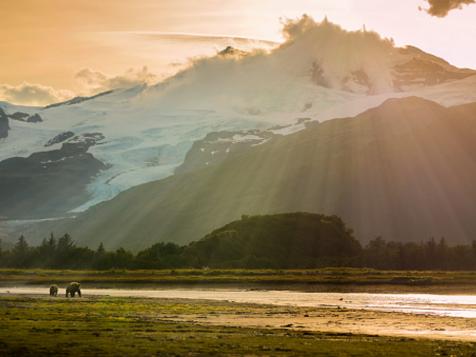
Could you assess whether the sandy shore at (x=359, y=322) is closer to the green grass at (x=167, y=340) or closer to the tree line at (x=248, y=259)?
the green grass at (x=167, y=340)

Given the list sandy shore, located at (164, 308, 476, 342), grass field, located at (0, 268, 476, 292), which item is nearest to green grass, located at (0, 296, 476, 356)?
sandy shore, located at (164, 308, 476, 342)

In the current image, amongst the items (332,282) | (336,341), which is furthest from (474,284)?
(336,341)

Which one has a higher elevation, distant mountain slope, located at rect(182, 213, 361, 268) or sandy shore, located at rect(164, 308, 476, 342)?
distant mountain slope, located at rect(182, 213, 361, 268)

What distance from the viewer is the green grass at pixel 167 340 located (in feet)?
119

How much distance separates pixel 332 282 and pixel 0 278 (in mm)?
51006

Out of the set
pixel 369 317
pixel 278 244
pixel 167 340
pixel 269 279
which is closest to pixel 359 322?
pixel 369 317

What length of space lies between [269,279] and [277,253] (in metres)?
39.4

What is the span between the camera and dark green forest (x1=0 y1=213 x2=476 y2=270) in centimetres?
16212

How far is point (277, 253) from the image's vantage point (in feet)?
543

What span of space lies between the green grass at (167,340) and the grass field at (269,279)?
57255 millimetres

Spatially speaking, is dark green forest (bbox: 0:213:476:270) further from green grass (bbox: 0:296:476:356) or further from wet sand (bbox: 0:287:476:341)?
green grass (bbox: 0:296:476:356)

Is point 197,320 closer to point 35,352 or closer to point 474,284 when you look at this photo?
point 35,352

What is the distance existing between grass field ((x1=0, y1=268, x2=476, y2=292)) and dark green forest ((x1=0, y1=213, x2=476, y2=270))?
10163 mm

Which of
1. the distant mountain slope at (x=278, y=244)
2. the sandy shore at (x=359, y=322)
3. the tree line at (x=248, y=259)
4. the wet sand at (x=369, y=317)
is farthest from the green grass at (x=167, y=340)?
the tree line at (x=248, y=259)
